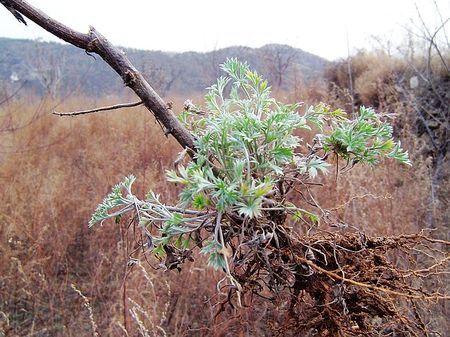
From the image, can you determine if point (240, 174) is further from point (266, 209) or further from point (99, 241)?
point (99, 241)

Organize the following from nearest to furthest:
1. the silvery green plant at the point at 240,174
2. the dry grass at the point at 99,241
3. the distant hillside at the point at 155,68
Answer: the silvery green plant at the point at 240,174
the dry grass at the point at 99,241
the distant hillside at the point at 155,68

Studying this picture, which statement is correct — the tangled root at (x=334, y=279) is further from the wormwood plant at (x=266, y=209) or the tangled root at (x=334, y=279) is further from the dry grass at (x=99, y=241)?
the dry grass at (x=99, y=241)

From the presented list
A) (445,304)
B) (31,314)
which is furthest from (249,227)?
(31,314)

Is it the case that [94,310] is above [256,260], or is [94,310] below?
below

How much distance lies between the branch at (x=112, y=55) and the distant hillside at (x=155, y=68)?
0.11 m

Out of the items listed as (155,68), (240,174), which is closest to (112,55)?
(240,174)

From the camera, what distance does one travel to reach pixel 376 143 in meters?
0.52

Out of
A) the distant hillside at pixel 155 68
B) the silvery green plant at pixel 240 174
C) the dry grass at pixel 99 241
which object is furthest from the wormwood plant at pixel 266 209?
the dry grass at pixel 99 241

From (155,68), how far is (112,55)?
5.57 metres

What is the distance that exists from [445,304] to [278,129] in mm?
1710

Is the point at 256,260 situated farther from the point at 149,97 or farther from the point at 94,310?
the point at 94,310

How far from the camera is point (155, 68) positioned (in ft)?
19.2

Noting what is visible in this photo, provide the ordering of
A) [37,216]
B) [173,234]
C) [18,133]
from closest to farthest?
[173,234], [37,216], [18,133]

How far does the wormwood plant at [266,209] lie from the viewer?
0.48 metres
